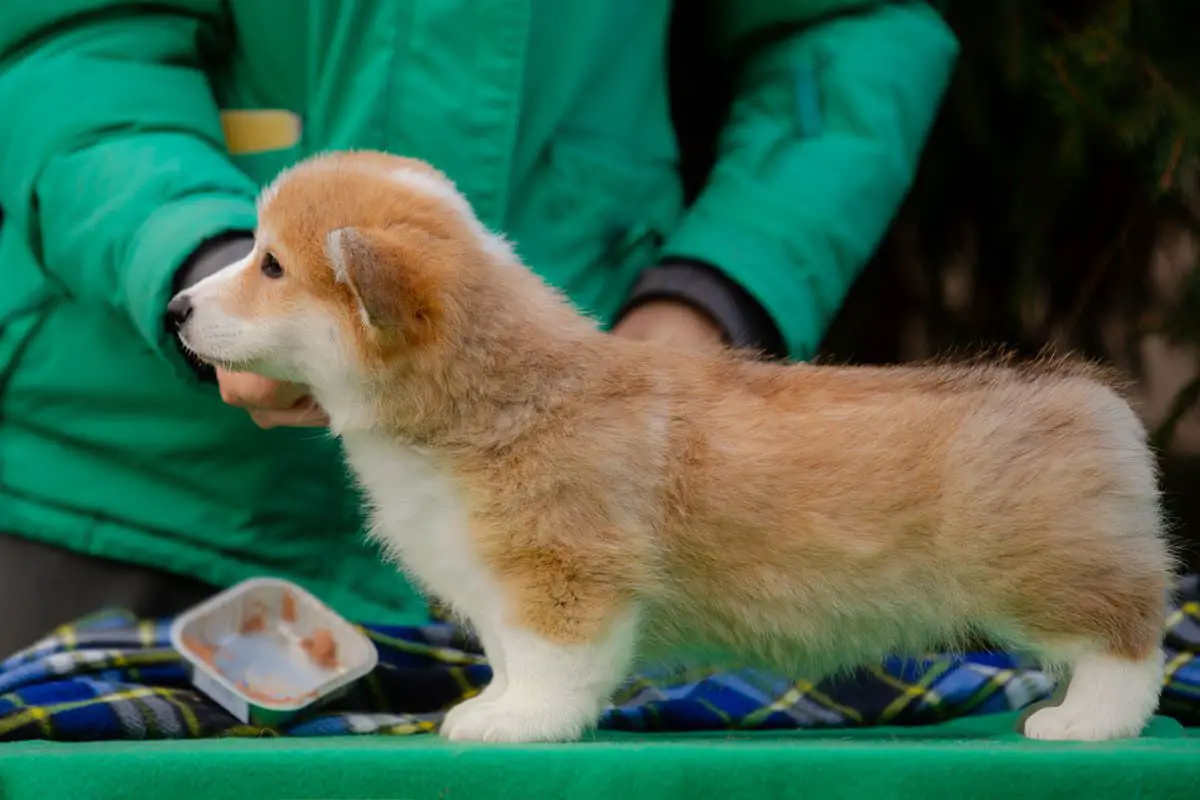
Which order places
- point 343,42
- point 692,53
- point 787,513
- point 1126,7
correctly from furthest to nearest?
point 692,53, point 1126,7, point 343,42, point 787,513

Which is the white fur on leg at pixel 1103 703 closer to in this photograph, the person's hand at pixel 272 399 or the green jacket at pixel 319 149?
the green jacket at pixel 319 149

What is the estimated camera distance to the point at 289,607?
2.04 meters

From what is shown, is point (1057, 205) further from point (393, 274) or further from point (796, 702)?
point (393, 274)

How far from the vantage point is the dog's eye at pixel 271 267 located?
1507mm

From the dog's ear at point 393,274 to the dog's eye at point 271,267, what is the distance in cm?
10

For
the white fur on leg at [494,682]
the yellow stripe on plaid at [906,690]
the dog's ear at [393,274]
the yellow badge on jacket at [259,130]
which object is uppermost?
the dog's ear at [393,274]

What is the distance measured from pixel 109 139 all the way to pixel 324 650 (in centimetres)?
78

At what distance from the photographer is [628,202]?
7.30 feet

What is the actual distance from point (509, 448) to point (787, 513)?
0.29 meters

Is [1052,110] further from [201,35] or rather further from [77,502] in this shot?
[77,502]

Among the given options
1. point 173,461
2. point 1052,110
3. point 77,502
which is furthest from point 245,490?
point 1052,110

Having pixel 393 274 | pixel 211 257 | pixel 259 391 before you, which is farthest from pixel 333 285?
pixel 211 257

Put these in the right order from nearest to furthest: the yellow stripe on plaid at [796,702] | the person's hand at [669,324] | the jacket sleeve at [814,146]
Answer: the yellow stripe on plaid at [796,702]
the person's hand at [669,324]
the jacket sleeve at [814,146]

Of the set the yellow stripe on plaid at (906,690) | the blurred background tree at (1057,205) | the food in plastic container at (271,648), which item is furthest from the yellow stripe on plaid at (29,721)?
the blurred background tree at (1057,205)
